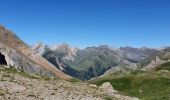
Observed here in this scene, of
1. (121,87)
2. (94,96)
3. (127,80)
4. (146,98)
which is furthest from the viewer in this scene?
(127,80)

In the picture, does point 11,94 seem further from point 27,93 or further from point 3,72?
point 3,72

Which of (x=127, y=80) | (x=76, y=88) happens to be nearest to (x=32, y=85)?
(x=76, y=88)

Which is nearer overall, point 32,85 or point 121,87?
point 32,85

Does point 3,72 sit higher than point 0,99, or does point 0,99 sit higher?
point 3,72

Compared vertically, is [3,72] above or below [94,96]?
above

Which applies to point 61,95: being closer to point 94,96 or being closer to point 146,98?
point 94,96

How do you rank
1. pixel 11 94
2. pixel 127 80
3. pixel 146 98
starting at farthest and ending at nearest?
1. pixel 127 80
2. pixel 146 98
3. pixel 11 94

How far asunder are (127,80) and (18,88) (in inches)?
2382

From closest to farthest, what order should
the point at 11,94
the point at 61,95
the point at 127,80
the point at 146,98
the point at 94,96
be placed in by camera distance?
the point at 11,94 → the point at 61,95 → the point at 94,96 → the point at 146,98 → the point at 127,80

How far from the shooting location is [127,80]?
110 meters

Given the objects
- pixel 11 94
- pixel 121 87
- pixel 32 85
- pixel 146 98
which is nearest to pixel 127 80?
pixel 121 87

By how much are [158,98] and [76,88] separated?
Answer: 14.4 metres

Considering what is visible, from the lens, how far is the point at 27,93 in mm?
52656

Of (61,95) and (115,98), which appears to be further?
(115,98)
